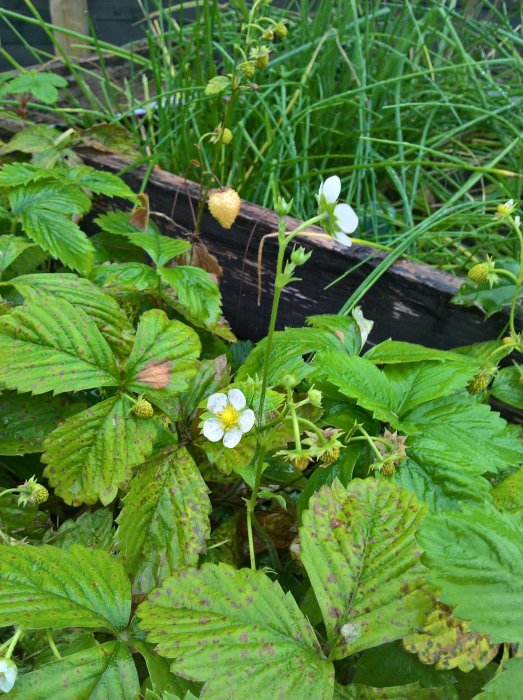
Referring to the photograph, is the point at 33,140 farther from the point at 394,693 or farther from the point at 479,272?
the point at 394,693

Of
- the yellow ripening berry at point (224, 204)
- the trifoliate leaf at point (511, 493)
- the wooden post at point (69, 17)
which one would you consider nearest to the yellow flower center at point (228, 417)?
the trifoliate leaf at point (511, 493)

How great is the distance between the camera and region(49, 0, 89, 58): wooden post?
217 cm

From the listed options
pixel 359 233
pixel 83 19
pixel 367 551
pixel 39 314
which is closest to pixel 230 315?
pixel 359 233

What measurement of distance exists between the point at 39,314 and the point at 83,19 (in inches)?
74.5

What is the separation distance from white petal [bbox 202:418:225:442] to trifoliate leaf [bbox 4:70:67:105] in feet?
3.33

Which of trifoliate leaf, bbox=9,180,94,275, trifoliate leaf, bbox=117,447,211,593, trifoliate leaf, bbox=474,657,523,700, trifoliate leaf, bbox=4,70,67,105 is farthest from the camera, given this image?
trifoliate leaf, bbox=4,70,67,105

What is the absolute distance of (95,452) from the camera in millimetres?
783

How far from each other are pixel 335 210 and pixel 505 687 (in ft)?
1.50

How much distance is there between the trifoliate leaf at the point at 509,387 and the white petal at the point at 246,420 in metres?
0.46

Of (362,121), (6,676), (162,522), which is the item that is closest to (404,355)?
(162,522)

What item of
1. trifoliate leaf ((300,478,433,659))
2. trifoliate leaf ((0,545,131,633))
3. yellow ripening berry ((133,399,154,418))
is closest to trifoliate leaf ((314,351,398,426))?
trifoliate leaf ((300,478,433,659))

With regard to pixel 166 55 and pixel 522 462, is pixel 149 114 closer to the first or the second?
pixel 166 55

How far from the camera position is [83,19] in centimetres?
229

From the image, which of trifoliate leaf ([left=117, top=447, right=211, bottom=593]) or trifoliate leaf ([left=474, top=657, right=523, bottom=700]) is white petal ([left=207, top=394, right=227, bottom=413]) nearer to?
trifoliate leaf ([left=117, top=447, right=211, bottom=593])
